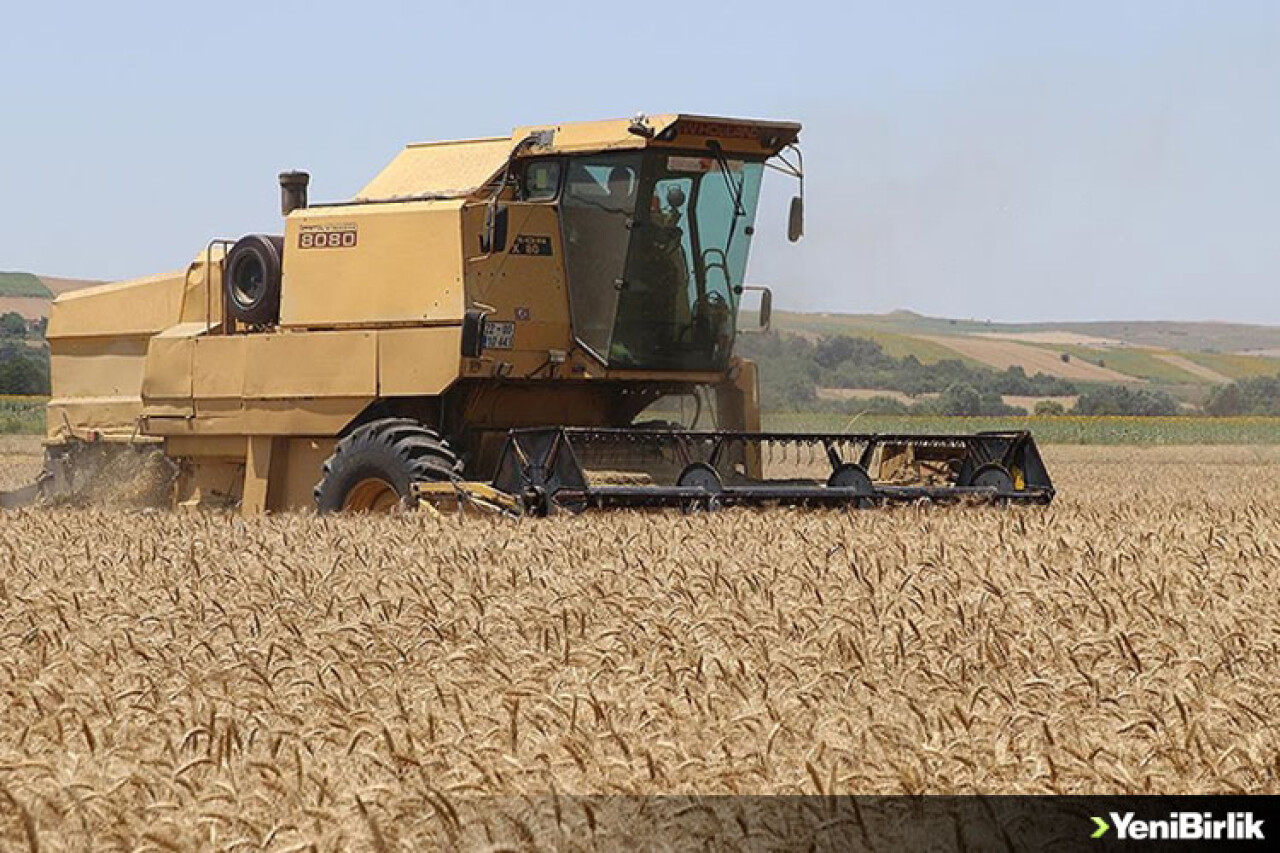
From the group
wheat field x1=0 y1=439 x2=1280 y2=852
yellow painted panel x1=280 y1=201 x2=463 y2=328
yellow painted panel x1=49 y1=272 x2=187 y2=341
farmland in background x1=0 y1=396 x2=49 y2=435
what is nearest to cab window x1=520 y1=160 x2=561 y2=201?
yellow painted panel x1=280 y1=201 x2=463 y2=328

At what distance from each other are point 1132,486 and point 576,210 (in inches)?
455

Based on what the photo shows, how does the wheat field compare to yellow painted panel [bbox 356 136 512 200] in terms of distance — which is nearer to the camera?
the wheat field

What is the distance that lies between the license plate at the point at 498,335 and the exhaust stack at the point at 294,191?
2507 millimetres

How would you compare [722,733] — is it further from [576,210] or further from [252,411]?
[252,411]

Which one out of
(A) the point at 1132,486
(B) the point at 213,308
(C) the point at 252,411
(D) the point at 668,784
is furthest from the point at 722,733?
(A) the point at 1132,486

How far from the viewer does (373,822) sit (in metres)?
3.92

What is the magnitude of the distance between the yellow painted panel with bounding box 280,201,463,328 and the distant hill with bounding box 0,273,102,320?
2381 inches

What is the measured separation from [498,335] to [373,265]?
1.31m

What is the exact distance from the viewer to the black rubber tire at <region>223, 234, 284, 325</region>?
1437 cm

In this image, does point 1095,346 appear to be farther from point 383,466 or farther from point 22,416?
point 383,466

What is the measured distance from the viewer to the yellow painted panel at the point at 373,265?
510 inches

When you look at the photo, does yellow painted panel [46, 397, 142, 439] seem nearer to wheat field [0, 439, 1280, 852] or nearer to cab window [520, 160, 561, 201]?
cab window [520, 160, 561, 201]

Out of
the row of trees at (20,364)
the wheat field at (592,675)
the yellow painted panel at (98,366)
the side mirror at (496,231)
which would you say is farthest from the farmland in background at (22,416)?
the wheat field at (592,675)

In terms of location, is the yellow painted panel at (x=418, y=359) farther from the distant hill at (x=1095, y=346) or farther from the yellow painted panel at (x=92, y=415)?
the distant hill at (x=1095, y=346)
